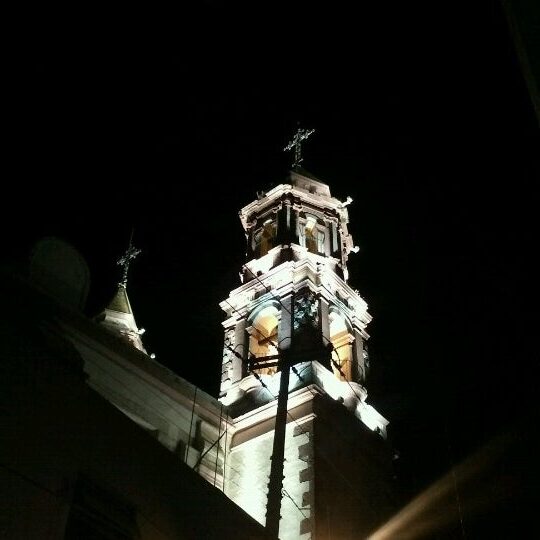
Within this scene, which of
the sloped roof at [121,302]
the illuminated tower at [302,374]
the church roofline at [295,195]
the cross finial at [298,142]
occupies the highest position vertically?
the cross finial at [298,142]

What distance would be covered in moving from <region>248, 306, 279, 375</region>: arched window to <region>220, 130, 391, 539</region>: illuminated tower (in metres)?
0.04

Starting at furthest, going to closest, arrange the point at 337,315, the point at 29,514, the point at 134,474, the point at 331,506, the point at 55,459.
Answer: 1. the point at 337,315
2. the point at 331,506
3. the point at 134,474
4. the point at 55,459
5. the point at 29,514

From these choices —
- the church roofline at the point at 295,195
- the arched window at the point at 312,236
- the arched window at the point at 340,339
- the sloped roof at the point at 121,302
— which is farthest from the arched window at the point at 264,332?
the sloped roof at the point at 121,302

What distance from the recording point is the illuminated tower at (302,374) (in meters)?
17.7

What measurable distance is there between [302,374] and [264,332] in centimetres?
395

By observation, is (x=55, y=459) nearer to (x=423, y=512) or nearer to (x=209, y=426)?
(x=209, y=426)

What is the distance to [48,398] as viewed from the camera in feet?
33.6

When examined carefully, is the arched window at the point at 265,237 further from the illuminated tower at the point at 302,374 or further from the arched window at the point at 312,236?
the arched window at the point at 312,236

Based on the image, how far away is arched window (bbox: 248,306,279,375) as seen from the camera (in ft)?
75.8

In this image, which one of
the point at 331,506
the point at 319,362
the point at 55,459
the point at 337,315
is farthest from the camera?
the point at 337,315

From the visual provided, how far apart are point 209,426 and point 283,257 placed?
6543 mm

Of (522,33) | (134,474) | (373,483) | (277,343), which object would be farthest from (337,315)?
(522,33)

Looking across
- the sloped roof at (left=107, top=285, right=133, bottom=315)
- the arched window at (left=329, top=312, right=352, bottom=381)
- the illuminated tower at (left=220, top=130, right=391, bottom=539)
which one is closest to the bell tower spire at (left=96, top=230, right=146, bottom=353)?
the sloped roof at (left=107, top=285, right=133, bottom=315)

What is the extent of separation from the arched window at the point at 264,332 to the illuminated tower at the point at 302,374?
4cm
